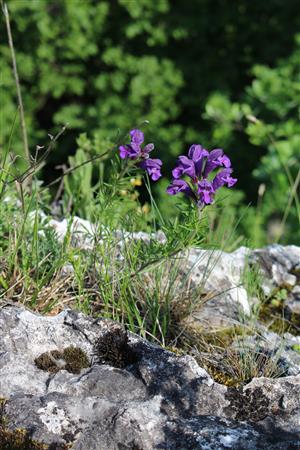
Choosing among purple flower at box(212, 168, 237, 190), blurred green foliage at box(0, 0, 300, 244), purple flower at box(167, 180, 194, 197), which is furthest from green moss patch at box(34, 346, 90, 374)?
blurred green foliage at box(0, 0, 300, 244)

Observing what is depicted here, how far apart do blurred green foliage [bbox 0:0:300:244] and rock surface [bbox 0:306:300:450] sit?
189 inches

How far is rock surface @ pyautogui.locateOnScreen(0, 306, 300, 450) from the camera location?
204 centimetres

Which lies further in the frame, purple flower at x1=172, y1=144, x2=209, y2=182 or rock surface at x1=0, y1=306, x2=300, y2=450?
purple flower at x1=172, y1=144, x2=209, y2=182

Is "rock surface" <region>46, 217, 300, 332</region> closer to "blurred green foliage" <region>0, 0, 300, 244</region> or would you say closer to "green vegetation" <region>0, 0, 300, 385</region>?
"green vegetation" <region>0, 0, 300, 385</region>

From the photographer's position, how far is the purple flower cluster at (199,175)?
2.43m

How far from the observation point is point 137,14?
7.65 metres

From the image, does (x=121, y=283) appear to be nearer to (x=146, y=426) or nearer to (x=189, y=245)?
(x=189, y=245)

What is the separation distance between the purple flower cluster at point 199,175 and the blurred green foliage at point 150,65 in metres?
4.54

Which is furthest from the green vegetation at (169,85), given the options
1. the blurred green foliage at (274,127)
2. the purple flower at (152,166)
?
the purple flower at (152,166)

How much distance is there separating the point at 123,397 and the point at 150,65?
602 centimetres

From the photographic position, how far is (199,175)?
98.5 inches

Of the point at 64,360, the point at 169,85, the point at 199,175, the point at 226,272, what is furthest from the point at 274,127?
the point at 64,360

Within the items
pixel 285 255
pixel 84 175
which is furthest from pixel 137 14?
pixel 285 255

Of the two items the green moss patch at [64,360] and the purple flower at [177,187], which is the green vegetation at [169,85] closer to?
the purple flower at [177,187]
